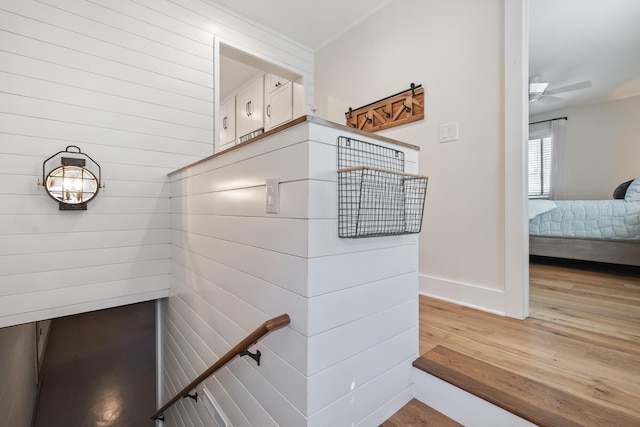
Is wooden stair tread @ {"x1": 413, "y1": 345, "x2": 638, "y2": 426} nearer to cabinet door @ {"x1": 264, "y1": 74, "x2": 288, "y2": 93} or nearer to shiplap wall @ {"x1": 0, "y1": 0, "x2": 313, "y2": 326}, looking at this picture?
shiplap wall @ {"x1": 0, "y1": 0, "x2": 313, "y2": 326}

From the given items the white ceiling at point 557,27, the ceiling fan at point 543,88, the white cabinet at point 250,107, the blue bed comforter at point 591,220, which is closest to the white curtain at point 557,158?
the ceiling fan at point 543,88

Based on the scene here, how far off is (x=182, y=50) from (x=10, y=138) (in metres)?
1.40

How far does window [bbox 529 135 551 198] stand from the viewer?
489 centimetres

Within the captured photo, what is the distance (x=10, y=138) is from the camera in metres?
1.76

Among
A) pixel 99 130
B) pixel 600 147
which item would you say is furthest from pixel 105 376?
pixel 600 147

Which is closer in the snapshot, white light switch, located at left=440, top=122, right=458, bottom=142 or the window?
white light switch, located at left=440, top=122, right=458, bottom=142

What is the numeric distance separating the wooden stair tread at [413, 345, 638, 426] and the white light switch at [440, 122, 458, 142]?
142cm

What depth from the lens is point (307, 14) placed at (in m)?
2.73

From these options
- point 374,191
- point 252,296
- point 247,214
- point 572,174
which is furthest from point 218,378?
point 572,174

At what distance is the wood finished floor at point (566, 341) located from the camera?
105 cm

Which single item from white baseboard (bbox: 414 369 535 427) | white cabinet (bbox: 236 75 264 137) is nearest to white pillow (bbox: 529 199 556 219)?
white baseboard (bbox: 414 369 535 427)

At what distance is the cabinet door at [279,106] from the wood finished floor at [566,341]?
2656 mm

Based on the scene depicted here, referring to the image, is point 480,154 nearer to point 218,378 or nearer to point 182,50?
point 218,378

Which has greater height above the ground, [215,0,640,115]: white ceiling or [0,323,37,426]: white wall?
[215,0,640,115]: white ceiling
